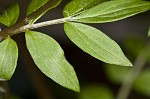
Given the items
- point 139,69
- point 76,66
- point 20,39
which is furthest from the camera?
point 76,66

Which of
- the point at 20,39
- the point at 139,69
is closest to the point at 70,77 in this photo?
the point at 139,69

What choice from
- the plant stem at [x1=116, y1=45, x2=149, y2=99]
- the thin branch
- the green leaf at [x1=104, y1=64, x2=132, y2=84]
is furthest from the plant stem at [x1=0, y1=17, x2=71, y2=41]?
the green leaf at [x1=104, y1=64, x2=132, y2=84]

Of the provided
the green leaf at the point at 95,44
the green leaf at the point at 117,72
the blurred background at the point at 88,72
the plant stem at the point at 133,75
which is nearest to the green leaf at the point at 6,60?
the green leaf at the point at 95,44

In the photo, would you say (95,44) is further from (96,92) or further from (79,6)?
(96,92)

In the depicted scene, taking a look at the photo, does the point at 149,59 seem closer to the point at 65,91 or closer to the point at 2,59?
the point at 65,91

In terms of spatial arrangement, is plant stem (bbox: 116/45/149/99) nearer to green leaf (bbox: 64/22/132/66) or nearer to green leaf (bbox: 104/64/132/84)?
green leaf (bbox: 104/64/132/84)

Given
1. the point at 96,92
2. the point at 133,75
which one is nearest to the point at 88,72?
the point at 96,92

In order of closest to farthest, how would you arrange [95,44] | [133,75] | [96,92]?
[95,44], [133,75], [96,92]
